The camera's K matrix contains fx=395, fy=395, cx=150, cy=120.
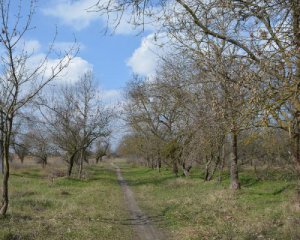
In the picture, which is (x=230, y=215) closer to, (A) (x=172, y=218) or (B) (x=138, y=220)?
(A) (x=172, y=218)

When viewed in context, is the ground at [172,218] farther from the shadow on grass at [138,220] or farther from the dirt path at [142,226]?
the dirt path at [142,226]

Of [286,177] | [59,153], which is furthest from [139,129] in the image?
[286,177]

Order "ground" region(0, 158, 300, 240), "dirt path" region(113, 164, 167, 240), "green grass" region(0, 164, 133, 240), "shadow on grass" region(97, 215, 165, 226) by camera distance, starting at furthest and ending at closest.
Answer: "shadow on grass" region(97, 215, 165, 226)
"dirt path" region(113, 164, 167, 240)
"ground" region(0, 158, 300, 240)
"green grass" region(0, 164, 133, 240)

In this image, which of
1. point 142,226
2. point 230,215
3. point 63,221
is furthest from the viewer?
point 230,215

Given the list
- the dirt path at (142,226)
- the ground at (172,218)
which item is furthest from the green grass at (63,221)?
the dirt path at (142,226)

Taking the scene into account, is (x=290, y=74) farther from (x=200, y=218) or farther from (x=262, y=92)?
(x=200, y=218)

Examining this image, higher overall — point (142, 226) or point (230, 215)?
point (230, 215)

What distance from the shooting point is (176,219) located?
12.9m

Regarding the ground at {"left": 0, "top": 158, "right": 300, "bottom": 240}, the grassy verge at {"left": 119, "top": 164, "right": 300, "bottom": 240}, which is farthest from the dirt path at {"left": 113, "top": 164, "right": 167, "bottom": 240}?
the grassy verge at {"left": 119, "top": 164, "right": 300, "bottom": 240}

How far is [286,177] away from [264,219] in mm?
11542

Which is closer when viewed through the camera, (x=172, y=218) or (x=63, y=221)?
(x=63, y=221)

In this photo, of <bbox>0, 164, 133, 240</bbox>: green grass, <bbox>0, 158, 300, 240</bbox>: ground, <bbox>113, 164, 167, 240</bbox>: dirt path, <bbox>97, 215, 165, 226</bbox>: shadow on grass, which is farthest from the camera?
<bbox>97, 215, 165, 226</bbox>: shadow on grass

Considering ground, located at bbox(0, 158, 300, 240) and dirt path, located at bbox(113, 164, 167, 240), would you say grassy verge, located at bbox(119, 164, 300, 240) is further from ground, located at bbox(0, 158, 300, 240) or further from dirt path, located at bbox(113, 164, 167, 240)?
dirt path, located at bbox(113, 164, 167, 240)

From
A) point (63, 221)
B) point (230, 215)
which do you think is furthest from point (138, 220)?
point (230, 215)
